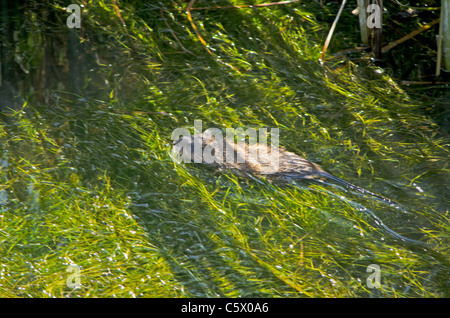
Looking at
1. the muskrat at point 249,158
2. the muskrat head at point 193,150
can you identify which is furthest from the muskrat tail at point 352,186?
the muskrat head at point 193,150

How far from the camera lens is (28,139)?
2.75 metres

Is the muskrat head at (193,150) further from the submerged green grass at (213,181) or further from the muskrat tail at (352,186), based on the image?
the muskrat tail at (352,186)

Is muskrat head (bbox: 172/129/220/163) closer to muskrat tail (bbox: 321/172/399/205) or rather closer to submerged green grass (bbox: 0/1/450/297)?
submerged green grass (bbox: 0/1/450/297)

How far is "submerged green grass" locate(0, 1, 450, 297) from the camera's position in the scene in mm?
2145

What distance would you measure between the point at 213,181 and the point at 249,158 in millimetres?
247

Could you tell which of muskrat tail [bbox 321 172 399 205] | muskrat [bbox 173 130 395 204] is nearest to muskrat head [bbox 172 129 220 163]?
muskrat [bbox 173 130 395 204]

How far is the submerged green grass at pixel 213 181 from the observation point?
214 cm

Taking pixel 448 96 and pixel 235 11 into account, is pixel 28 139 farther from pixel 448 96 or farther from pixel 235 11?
pixel 448 96

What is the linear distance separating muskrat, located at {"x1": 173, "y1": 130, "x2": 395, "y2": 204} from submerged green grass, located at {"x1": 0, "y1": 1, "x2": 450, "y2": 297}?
0.06 m

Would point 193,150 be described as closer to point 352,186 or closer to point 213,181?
point 213,181

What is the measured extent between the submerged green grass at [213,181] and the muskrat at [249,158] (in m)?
0.06

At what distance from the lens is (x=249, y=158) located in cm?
265

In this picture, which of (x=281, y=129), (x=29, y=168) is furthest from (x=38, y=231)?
(x=281, y=129)

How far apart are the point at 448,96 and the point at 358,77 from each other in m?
0.61
